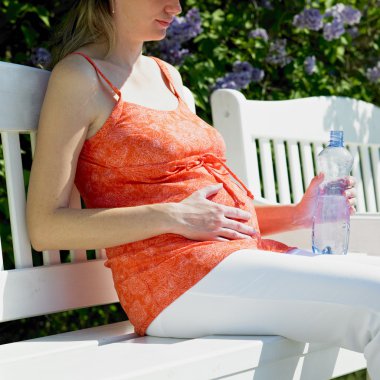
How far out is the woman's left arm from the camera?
9.53ft

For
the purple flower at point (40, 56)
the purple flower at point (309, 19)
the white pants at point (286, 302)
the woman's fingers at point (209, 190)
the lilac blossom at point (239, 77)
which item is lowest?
the white pants at point (286, 302)

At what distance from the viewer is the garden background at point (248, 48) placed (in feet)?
13.3

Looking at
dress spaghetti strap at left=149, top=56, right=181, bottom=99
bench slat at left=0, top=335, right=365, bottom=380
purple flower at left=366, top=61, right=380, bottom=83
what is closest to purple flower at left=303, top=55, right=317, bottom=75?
purple flower at left=366, top=61, right=380, bottom=83

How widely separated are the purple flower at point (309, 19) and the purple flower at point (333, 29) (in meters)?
0.08

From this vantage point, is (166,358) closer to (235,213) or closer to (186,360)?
(186,360)

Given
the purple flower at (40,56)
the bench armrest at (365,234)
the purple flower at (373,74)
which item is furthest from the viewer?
the purple flower at (373,74)

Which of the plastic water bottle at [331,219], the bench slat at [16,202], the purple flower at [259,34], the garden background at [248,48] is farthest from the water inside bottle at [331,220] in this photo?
the purple flower at [259,34]

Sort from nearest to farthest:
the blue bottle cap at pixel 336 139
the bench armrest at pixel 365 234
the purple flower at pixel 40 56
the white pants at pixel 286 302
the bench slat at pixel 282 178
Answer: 1. the white pants at pixel 286 302
2. the blue bottle cap at pixel 336 139
3. the bench armrest at pixel 365 234
4. the bench slat at pixel 282 178
5. the purple flower at pixel 40 56

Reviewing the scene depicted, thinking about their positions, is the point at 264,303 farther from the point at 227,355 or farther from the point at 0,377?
the point at 0,377

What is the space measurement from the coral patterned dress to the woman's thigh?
0.05 m

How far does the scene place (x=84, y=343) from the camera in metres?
2.40

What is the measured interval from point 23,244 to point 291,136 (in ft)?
4.79

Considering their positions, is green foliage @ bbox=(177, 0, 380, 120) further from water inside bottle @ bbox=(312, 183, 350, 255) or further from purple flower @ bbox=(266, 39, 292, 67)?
water inside bottle @ bbox=(312, 183, 350, 255)

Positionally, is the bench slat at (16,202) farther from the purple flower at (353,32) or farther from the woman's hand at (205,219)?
the purple flower at (353,32)
